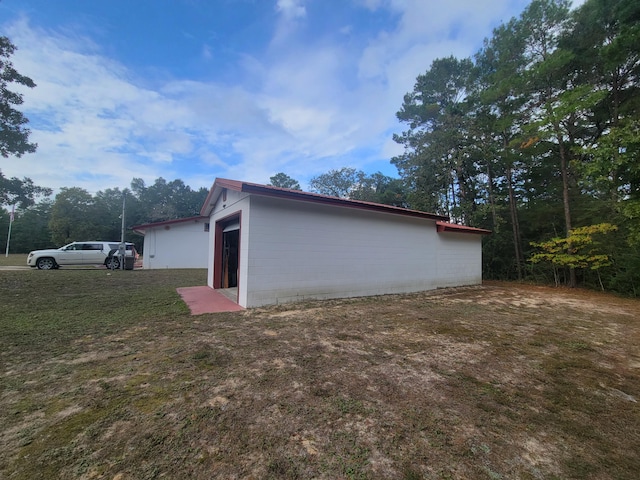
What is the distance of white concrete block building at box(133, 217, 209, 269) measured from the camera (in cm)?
1709

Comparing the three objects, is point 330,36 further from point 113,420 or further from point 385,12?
point 113,420

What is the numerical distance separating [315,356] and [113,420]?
6.25 feet

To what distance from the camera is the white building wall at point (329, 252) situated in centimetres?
572

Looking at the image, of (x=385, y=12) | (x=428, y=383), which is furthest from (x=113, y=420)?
(x=385, y=12)

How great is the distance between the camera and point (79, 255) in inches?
535

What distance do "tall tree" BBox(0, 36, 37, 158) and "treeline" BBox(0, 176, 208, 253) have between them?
1948 centimetres

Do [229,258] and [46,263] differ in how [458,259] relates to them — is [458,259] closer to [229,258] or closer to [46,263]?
[229,258]

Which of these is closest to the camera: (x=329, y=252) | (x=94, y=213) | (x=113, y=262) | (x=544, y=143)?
(x=329, y=252)

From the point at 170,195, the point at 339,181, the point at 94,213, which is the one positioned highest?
the point at 170,195

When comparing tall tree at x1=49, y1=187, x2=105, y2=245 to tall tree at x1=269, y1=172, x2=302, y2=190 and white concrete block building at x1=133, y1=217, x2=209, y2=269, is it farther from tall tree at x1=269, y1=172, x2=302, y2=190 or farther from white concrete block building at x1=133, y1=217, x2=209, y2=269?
tall tree at x1=269, y1=172, x2=302, y2=190

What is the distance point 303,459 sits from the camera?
5.10 ft

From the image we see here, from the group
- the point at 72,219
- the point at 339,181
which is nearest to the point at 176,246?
the point at 339,181

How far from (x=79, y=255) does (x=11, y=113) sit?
23.2 ft

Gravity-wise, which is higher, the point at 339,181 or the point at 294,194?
the point at 339,181
